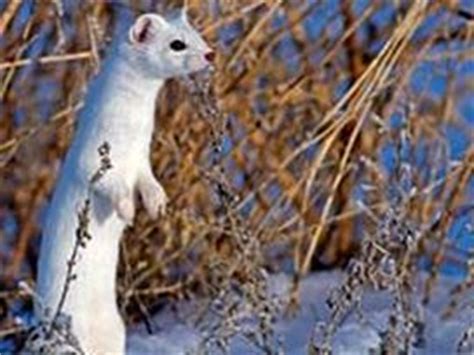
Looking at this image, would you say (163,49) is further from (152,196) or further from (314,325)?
(314,325)

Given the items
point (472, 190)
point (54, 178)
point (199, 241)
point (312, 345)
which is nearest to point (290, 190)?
point (199, 241)

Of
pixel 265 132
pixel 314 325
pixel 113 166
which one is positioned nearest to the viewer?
pixel 113 166

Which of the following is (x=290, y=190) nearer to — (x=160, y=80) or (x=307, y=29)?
(x=307, y=29)

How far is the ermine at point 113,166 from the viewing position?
3.58m

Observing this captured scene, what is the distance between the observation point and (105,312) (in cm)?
375

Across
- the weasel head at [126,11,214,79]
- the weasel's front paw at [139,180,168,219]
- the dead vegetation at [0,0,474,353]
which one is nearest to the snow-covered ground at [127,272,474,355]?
the dead vegetation at [0,0,474,353]

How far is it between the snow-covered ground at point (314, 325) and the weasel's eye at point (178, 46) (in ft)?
2.84

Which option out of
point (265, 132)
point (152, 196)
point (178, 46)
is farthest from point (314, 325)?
point (178, 46)

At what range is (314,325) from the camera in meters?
4.89

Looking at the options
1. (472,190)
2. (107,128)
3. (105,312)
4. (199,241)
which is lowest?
(472,190)

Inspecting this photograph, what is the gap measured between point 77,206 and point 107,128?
160mm

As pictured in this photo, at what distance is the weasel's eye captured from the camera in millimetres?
→ 3576

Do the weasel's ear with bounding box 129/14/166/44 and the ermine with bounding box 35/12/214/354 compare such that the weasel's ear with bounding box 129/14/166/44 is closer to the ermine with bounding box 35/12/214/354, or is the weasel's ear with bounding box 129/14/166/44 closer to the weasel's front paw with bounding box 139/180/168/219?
the ermine with bounding box 35/12/214/354

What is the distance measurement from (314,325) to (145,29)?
57.6 inches
